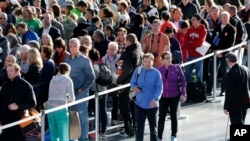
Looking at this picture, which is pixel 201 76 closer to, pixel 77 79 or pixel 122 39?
pixel 122 39

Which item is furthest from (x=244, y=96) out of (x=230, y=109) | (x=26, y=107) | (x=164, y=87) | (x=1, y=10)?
(x=1, y=10)

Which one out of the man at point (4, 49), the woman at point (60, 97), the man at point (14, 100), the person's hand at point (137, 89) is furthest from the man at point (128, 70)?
the man at point (14, 100)

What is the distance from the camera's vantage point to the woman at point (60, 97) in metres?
16.0

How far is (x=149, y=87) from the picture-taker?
16234 millimetres

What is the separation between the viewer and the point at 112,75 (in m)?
18.0

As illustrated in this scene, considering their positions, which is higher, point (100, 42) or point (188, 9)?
point (188, 9)

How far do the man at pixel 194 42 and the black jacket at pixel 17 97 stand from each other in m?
5.93

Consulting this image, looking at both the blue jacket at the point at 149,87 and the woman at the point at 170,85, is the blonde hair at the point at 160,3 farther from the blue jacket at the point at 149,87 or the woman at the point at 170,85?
the blue jacket at the point at 149,87

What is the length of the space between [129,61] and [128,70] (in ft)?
0.56

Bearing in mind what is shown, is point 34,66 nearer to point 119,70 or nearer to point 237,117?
point 119,70

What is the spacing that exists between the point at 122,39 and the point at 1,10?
236 inches

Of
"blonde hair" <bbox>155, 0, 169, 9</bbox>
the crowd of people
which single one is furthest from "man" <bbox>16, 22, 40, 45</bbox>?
"blonde hair" <bbox>155, 0, 169, 9</bbox>

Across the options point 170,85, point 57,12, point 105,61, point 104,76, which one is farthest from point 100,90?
point 57,12

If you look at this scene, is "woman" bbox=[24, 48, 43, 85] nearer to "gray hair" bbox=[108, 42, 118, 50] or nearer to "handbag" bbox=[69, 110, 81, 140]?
"handbag" bbox=[69, 110, 81, 140]
